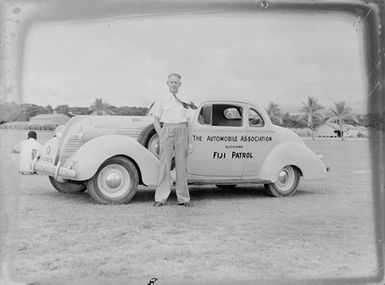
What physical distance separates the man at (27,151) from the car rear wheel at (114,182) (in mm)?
419

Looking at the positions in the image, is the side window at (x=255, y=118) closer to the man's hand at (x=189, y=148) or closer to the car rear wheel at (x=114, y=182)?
the man's hand at (x=189, y=148)

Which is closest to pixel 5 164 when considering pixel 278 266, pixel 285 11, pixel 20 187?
pixel 20 187

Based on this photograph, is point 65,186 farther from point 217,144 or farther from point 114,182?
point 217,144

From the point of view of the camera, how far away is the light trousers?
6.69 feet

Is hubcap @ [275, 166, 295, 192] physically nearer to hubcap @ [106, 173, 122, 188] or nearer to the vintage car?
the vintage car

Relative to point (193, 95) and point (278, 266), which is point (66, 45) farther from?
point (278, 266)

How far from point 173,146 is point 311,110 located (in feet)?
2.00

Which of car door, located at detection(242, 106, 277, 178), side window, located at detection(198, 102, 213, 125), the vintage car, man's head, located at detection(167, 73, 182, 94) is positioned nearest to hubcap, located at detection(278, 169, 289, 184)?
the vintage car

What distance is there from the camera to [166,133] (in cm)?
208

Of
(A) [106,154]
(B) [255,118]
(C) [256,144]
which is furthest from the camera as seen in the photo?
(C) [256,144]

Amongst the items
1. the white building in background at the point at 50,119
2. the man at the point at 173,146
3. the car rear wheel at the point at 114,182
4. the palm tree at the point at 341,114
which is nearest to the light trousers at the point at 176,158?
the man at the point at 173,146

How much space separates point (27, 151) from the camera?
1787mm

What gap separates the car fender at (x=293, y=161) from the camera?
2330 mm

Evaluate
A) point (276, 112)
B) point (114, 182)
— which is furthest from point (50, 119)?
point (276, 112)
